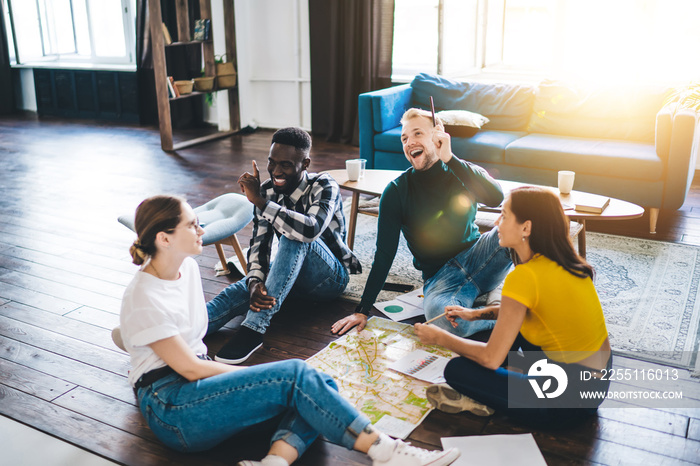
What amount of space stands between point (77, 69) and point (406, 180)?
265 inches

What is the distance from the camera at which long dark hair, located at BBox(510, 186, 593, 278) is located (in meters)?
1.72

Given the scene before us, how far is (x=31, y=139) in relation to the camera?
6.73m

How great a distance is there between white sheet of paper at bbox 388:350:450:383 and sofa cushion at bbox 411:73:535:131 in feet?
9.19

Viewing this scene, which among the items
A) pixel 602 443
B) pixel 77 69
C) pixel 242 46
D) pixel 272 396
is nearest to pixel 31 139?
pixel 77 69

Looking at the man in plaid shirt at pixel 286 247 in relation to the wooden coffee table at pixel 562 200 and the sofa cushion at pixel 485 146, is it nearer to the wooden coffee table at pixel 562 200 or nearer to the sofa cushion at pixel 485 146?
the wooden coffee table at pixel 562 200

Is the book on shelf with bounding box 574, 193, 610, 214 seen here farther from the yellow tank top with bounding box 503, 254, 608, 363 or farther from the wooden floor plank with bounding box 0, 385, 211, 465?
the wooden floor plank with bounding box 0, 385, 211, 465

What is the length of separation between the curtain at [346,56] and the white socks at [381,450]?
4.79m

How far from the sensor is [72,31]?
27.2ft

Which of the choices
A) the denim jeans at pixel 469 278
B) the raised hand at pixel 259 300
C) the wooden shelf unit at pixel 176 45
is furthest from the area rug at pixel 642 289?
the wooden shelf unit at pixel 176 45

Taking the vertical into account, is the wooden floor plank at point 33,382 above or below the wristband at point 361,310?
below

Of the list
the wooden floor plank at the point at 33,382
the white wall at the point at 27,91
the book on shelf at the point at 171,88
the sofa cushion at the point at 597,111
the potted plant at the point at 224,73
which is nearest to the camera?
the wooden floor plank at the point at 33,382

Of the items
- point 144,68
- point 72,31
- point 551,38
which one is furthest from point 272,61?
point 72,31

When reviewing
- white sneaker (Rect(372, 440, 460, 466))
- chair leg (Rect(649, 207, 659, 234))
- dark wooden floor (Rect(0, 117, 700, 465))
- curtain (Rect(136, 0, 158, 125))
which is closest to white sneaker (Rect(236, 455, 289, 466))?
dark wooden floor (Rect(0, 117, 700, 465))

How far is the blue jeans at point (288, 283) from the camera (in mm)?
2402
